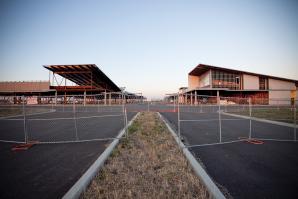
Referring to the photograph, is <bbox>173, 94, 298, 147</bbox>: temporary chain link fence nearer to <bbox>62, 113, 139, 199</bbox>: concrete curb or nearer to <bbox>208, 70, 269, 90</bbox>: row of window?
<bbox>62, 113, 139, 199</bbox>: concrete curb

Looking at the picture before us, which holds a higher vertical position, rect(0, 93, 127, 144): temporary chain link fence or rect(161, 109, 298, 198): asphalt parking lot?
rect(0, 93, 127, 144): temporary chain link fence

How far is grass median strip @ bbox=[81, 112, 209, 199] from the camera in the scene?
10.1ft

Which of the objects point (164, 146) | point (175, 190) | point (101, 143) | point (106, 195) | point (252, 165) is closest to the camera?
point (106, 195)

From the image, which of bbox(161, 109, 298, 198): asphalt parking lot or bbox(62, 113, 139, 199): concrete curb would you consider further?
bbox(161, 109, 298, 198): asphalt parking lot

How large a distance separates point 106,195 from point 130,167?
4.21 feet

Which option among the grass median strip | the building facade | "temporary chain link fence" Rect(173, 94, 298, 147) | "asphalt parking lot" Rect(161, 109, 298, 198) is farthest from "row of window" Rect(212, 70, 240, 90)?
the grass median strip

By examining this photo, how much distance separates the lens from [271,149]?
595 cm

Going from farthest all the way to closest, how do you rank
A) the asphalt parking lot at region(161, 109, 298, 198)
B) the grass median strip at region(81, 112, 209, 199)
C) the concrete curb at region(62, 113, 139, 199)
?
the asphalt parking lot at region(161, 109, 298, 198), the grass median strip at region(81, 112, 209, 199), the concrete curb at region(62, 113, 139, 199)

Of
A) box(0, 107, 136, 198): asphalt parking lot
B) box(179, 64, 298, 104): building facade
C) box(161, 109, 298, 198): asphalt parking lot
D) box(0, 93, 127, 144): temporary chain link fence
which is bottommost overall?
box(161, 109, 298, 198): asphalt parking lot

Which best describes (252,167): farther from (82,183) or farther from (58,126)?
(58,126)

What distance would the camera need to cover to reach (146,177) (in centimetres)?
371

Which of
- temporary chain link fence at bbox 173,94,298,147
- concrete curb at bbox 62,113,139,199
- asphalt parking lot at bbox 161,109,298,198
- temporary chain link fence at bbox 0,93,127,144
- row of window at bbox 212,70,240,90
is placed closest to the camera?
concrete curb at bbox 62,113,139,199

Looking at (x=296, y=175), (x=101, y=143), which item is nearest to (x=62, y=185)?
(x=101, y=143)

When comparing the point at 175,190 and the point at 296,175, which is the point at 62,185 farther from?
the point at 296,175
